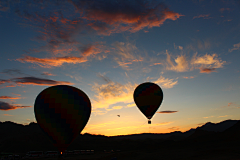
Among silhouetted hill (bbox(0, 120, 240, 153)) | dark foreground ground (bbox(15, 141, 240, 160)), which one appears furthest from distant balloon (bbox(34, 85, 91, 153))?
silhouetted hill (bbox(0, 120, 240, 153))

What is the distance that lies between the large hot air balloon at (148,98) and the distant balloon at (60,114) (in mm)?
21074

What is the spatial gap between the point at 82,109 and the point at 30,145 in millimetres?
79939

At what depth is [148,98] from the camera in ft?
155

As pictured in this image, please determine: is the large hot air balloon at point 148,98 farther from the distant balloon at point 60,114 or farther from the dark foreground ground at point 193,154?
the distant balloon at point 60,114

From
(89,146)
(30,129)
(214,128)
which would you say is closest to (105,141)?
(89,146)

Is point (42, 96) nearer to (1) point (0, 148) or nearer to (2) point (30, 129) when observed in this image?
(1) point (0, 148)

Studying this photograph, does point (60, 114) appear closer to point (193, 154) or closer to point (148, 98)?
point (148, 98)

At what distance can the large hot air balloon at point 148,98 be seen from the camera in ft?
155

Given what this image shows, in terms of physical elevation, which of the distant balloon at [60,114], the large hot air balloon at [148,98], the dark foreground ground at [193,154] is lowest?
the dark foreground ground at [193,154]

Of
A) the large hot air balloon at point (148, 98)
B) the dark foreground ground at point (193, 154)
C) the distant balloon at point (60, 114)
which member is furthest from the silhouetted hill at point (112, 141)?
the distant balloon at point (60, 114)

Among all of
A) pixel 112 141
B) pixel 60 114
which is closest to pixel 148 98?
pixel 60 114

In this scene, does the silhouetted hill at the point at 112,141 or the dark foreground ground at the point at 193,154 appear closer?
the dark foreground ground at the point at 193,154

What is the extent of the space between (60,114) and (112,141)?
111 metres

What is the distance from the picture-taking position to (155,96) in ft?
156
